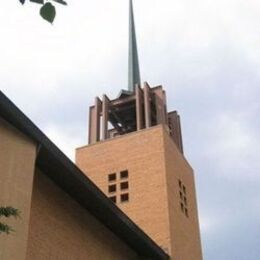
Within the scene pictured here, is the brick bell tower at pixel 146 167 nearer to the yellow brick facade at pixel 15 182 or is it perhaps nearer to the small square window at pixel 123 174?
the small square window at pixel 123 174

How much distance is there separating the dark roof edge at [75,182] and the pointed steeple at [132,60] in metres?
12.2

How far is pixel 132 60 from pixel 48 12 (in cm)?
2565

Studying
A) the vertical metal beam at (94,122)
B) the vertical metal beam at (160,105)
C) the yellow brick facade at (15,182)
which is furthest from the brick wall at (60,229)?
the vertical metal beam at (160,105)

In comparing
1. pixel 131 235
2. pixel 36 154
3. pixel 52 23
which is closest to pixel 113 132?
pixel 131 235

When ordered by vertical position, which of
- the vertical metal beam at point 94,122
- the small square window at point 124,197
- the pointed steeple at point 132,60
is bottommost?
the small square window at point 124,197

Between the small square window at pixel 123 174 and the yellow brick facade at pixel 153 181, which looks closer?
the yellow brick facade at pixel 153 181

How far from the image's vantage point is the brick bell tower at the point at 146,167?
18031 mm

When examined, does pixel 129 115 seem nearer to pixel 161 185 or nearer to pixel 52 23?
pixel 161 185

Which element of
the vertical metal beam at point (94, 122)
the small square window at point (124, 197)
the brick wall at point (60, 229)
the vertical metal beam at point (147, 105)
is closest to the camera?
the brick wall at point (60, 229)

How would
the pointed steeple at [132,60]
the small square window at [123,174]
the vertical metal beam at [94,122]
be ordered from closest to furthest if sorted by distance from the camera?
the small square window at [123,174]
the vertical metal beam at [94,122]
the pointed steeple at [132,60]

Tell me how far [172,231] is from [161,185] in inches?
66.2

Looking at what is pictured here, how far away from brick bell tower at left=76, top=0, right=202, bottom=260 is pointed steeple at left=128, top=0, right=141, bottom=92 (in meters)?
2.77

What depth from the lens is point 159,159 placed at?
19156 mm

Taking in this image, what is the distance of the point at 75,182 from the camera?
11156mm
